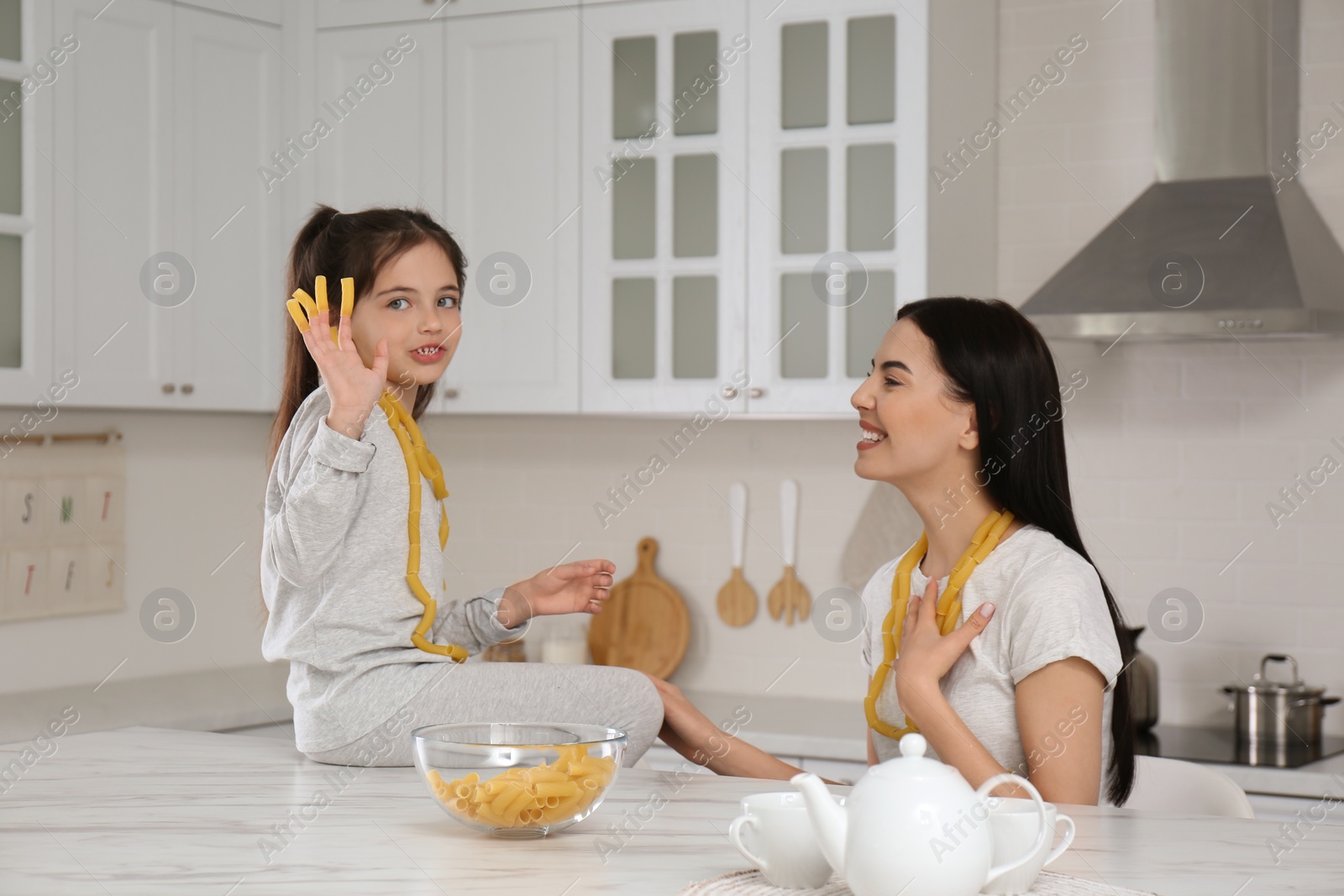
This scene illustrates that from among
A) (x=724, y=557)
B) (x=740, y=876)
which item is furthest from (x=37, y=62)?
(x=740, y=876)

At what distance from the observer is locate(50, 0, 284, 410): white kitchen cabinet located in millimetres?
3180

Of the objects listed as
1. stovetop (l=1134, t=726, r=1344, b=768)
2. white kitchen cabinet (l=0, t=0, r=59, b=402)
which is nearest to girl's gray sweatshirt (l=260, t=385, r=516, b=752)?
stovetop (l=1134, t=726, r=1344, b=768)

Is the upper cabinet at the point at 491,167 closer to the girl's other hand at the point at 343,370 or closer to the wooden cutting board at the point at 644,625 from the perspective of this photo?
the wooden cutting board at the point at 644,625

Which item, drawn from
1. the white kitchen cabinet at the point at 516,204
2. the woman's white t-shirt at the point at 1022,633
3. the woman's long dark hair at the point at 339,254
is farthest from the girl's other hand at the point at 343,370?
the white kitchen cabinet at the point at 516,204

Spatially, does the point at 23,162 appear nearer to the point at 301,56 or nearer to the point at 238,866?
the point at 301,56

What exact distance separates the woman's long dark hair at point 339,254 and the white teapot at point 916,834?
3.25 feet

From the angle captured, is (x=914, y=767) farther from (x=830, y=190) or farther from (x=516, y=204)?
(x=516, y=204)

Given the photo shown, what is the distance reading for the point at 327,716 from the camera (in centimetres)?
157

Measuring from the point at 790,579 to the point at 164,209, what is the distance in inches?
67.2

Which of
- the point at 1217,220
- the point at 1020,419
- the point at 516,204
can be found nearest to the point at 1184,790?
the point at 1020,419

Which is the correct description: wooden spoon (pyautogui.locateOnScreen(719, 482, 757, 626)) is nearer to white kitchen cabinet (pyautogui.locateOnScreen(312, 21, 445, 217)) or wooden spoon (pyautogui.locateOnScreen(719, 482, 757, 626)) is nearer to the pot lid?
white kitchen cabinet (pyautogui.locateOnScreen(312, 21, 445, 217))

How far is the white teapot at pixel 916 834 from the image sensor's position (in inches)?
40.6

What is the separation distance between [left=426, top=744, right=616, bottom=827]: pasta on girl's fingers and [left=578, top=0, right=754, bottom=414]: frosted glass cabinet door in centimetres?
198

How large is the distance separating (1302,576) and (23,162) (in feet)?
9.29
